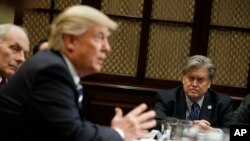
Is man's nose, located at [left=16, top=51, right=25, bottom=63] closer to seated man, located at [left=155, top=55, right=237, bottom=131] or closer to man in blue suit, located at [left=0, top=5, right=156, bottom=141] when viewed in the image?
seated man, located at [left=155, top=55, right=237, bottom=131]

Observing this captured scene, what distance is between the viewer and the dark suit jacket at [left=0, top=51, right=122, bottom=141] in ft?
5.18

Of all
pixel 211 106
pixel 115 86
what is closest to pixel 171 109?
pixel 211 106

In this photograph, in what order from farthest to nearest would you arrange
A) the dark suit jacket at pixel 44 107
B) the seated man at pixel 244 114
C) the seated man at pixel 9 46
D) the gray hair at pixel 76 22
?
1. the seated man at pixel 244 114
2. the seated man at pixel 9 46
3. the gray hair at pixel 76 22
4. the dark suit jacket at pixel 44 107

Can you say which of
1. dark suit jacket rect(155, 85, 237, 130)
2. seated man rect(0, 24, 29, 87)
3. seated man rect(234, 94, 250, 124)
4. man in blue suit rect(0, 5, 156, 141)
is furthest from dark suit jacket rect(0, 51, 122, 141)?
seated man rect(234, 94, 250, 124)

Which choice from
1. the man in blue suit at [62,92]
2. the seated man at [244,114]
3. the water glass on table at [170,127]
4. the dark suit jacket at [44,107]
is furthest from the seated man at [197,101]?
the dark suit jacket at [44,107]

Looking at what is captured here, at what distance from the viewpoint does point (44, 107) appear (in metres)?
1.58

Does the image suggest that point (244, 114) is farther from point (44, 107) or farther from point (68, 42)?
point (44, 107)

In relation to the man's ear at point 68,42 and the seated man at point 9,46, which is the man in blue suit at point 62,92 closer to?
the man's ear at point 68,42

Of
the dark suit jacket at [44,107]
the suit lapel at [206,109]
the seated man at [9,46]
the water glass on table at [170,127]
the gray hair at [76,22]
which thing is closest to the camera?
the dark suit jacket at [44,107]

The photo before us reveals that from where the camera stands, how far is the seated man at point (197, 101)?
11.2 feet

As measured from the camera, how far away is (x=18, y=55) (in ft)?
9.69

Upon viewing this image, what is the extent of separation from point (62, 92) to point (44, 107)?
0.26ft

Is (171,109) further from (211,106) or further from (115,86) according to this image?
(115,86)

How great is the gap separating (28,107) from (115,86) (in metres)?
2.79
